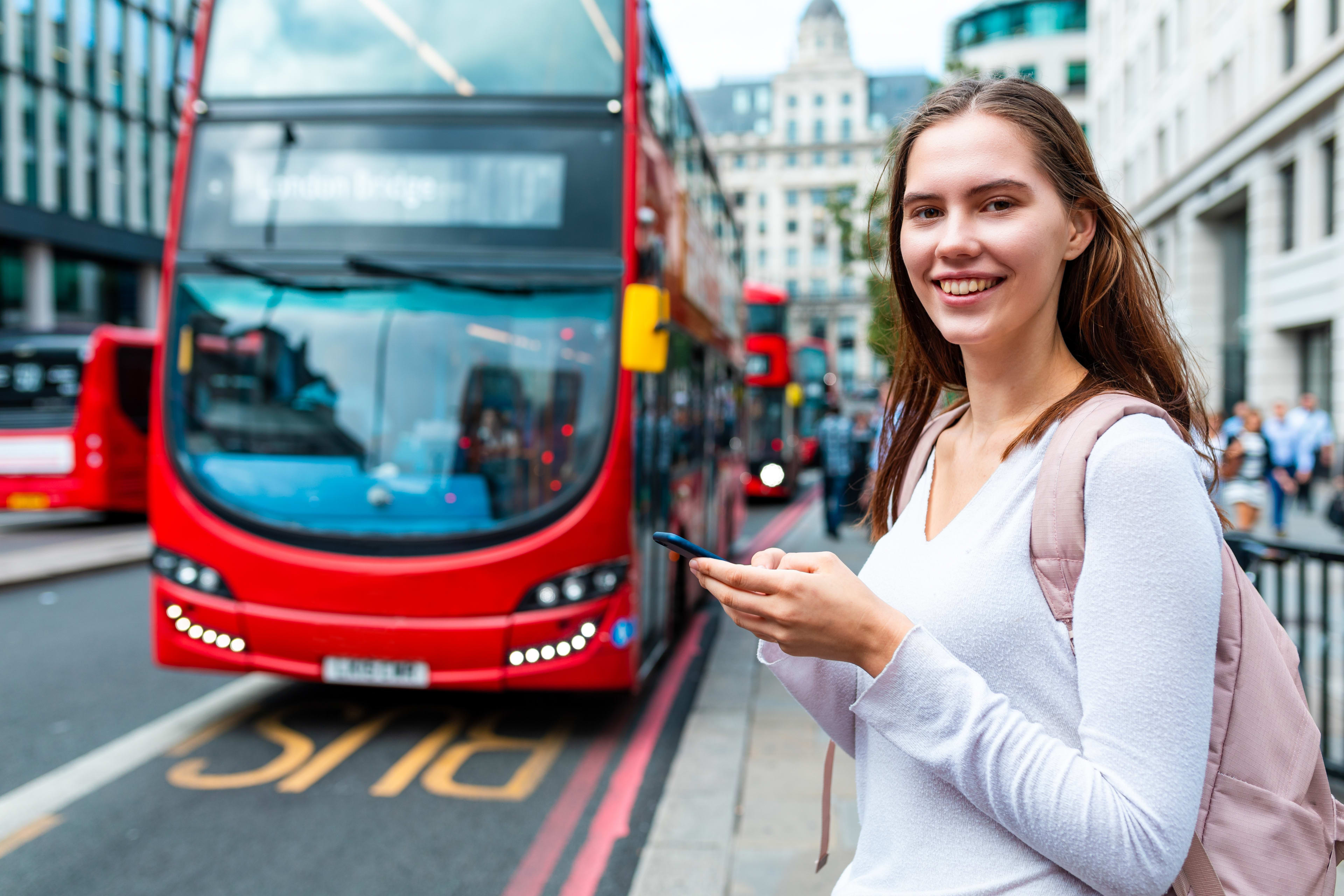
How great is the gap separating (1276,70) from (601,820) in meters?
22.3

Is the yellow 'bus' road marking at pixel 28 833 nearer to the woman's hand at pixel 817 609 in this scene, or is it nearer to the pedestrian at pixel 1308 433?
the woman's hand at pixel 817 609

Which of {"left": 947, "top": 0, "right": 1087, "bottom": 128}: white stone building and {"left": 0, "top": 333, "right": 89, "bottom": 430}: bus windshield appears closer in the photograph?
{"left": 0, "top": 333, "right": 89, "bottom": 430}: bus windshield

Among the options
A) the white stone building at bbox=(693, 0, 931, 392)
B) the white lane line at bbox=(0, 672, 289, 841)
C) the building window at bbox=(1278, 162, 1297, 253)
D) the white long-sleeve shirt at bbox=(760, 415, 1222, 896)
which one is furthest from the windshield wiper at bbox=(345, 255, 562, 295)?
the white stone building at bbox=(693, 0, 931, 392)

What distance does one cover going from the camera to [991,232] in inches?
45.4

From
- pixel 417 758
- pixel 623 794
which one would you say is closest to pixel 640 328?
pixel 623 794

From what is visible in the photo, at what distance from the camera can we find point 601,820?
414cm

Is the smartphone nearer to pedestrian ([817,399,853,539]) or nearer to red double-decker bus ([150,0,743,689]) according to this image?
red double-decker bus ([150,0,743,689])

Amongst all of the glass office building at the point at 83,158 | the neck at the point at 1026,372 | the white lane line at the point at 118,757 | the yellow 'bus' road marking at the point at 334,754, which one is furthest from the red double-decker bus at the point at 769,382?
the glass office building at the point at 83,158

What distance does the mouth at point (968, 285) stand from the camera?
117cm

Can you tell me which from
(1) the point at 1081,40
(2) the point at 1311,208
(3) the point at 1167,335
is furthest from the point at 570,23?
(1) the point at 1081,40

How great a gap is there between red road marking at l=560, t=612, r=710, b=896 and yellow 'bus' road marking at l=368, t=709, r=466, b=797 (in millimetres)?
884

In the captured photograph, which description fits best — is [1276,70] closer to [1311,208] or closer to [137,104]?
[1311,208]

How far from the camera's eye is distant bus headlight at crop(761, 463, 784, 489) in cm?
179

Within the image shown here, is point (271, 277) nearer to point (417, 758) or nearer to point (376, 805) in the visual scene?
point (417, 758)
